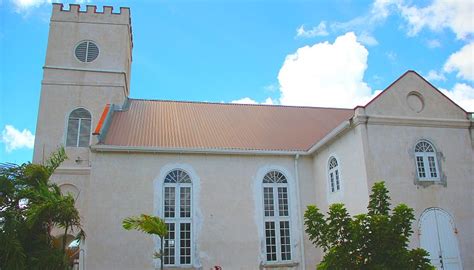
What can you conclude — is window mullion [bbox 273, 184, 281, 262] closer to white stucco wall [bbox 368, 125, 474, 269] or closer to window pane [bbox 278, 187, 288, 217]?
window pane [bbox 278, 187, 288, 217]

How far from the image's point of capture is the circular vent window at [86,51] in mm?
21406

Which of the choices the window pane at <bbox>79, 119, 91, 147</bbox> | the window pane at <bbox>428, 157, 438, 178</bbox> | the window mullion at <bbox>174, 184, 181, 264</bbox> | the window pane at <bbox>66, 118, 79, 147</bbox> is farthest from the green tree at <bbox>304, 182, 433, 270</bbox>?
the window pane at <bbox>66, 118, 79, 147</bbox>

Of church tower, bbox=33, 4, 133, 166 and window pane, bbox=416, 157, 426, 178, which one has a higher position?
church tower, bbox=33, 4, 133, 166

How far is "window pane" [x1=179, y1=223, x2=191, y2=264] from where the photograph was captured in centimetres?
1617

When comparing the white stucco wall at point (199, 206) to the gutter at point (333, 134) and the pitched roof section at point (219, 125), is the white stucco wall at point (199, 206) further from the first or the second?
the gutter at point (333, 134)

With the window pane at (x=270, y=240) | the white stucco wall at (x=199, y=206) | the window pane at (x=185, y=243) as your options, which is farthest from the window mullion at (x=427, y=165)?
the window pane at (x=185, y=243)

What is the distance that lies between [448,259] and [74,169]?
16.0 m

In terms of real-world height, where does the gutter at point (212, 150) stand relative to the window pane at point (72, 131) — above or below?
below

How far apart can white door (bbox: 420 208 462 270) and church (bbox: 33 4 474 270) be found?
4 cm

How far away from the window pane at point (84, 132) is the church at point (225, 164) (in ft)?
0.18

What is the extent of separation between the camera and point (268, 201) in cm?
1772

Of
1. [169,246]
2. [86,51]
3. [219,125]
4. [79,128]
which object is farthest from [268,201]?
[86,51]

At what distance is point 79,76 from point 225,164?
31.2 feet

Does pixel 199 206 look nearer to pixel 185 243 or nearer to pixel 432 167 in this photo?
pixel 185 243
